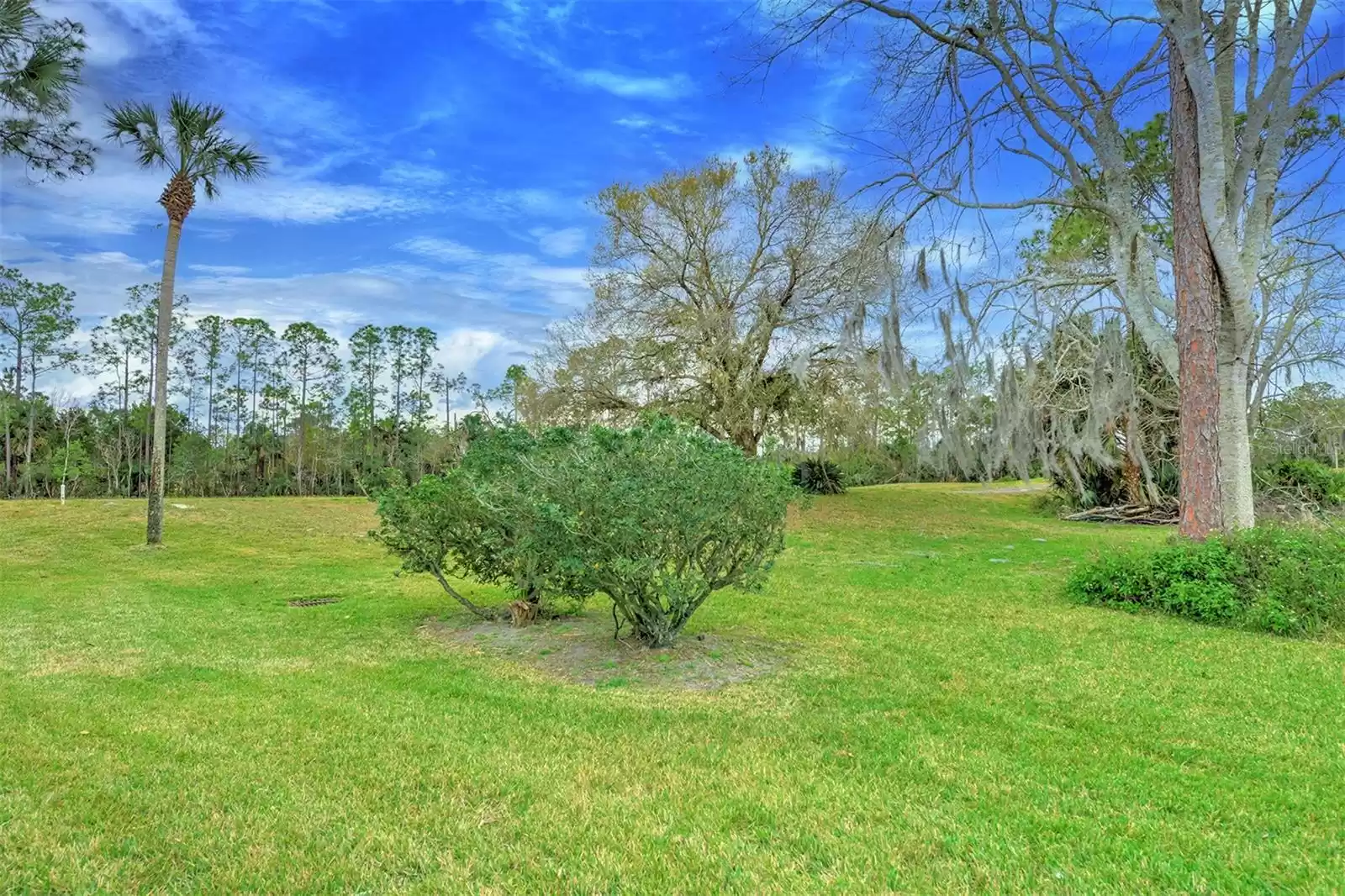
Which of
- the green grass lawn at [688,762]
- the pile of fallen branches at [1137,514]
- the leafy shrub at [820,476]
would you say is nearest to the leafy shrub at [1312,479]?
the pile of fallen branches at [1137,514]

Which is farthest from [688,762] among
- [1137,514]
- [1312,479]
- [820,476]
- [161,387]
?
[1312,479]

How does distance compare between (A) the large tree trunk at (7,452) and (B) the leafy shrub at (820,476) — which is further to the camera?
(A) the large tree trunk at (7,452)

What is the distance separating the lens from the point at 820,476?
23891mm

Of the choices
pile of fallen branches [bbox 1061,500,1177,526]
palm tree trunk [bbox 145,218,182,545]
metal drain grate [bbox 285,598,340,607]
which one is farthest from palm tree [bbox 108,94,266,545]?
pile of fallen branches [bbox 1061,500,1177,526]

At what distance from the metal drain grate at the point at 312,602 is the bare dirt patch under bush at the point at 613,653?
2.44 metres

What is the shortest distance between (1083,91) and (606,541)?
822 centimetres

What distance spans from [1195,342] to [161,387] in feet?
57.1

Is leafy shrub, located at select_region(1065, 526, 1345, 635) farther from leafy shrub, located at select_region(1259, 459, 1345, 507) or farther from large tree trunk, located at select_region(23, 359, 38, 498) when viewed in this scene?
large tree trunk, located at select_region(23, 359, 38, 498)

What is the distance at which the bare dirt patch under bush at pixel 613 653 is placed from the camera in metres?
5.14

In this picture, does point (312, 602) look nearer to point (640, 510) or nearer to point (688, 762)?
point (640, 510)

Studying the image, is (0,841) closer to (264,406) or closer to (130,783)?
(130,783)

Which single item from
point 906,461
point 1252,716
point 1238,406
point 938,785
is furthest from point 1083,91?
point 906,461

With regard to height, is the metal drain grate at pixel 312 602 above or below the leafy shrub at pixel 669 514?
below

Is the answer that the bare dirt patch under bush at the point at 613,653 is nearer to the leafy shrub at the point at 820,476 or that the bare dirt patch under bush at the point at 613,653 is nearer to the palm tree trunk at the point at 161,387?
the palm tree trunk at the point at 161,387
